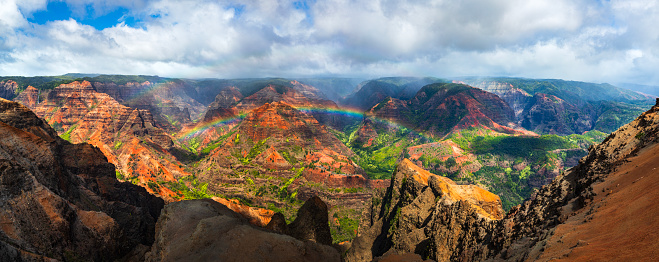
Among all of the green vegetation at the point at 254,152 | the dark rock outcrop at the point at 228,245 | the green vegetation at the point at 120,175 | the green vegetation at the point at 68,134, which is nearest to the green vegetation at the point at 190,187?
the green vegetation at the point at 120,175

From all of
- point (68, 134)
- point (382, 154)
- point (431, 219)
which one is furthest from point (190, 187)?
point (382, 154)

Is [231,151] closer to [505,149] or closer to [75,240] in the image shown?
[75,240]

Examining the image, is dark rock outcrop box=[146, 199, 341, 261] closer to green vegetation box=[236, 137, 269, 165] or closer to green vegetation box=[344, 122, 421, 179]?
green vegetation box=[236, 137, 269, 165]

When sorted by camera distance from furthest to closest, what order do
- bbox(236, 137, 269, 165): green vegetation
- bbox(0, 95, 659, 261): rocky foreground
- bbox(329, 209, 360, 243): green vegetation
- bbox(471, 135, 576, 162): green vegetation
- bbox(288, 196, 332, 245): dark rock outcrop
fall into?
bbox(471, 135, 576, 162): green vegetation
bbox(236, 137, 269, 165): green vegetation
bbox(329, 209, 360, 243): green vegetation
bbox(288, 196, 332, 245): dark rock outcrop
bbox(0, 95, 659, 261): rocky foreground

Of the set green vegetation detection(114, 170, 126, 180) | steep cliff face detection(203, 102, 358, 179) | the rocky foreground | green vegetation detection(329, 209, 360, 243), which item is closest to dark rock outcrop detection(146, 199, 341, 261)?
the rocky foreground

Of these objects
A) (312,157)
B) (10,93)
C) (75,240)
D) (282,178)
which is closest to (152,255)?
(75,240)

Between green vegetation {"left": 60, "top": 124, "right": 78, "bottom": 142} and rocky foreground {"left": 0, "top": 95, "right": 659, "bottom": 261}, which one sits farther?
green vegetation {"left": 60, "top": 124, "right": 78, "bottom": 142}
